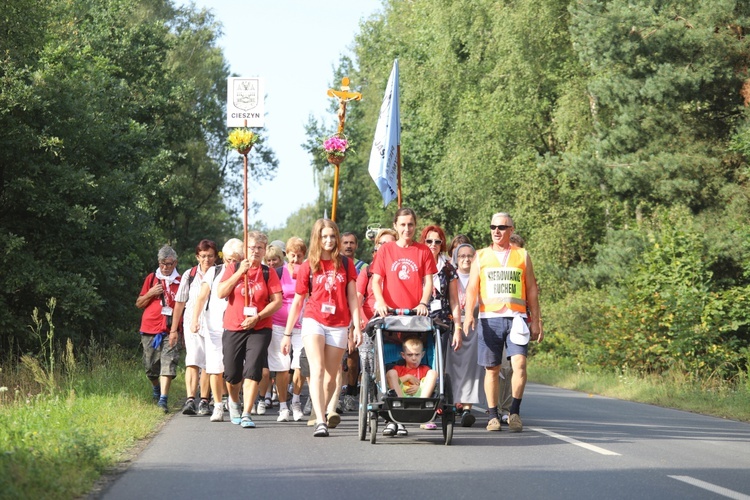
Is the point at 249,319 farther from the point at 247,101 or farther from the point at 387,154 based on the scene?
the point at 387,154

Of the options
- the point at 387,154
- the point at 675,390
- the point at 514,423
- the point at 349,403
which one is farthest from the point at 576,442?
the point at 675,390

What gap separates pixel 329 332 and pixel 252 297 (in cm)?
142

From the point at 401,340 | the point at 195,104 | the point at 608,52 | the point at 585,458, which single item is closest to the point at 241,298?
the point at 401,340

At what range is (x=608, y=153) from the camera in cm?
2881

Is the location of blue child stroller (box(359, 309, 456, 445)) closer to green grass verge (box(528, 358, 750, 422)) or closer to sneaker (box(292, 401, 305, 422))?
sneaker (box(292, 401, 305, 422))

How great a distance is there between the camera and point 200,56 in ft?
204

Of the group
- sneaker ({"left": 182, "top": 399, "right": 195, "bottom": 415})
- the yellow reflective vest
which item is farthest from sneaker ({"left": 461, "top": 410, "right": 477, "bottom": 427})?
sneaker ({"left": 182, "top": 399, "right": 195, "bottom": 415})

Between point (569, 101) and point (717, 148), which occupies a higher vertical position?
point (569, 101)

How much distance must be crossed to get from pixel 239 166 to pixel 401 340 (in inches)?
2107

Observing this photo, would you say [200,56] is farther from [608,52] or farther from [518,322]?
[518,322]

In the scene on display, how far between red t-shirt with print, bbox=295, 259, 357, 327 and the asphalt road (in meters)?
1.16

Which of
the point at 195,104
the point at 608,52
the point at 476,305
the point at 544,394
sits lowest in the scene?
the point at 544,394

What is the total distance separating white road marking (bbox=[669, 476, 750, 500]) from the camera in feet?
26.9

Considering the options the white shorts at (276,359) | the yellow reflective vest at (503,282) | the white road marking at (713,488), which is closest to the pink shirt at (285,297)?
the white shorts at (276,359)
